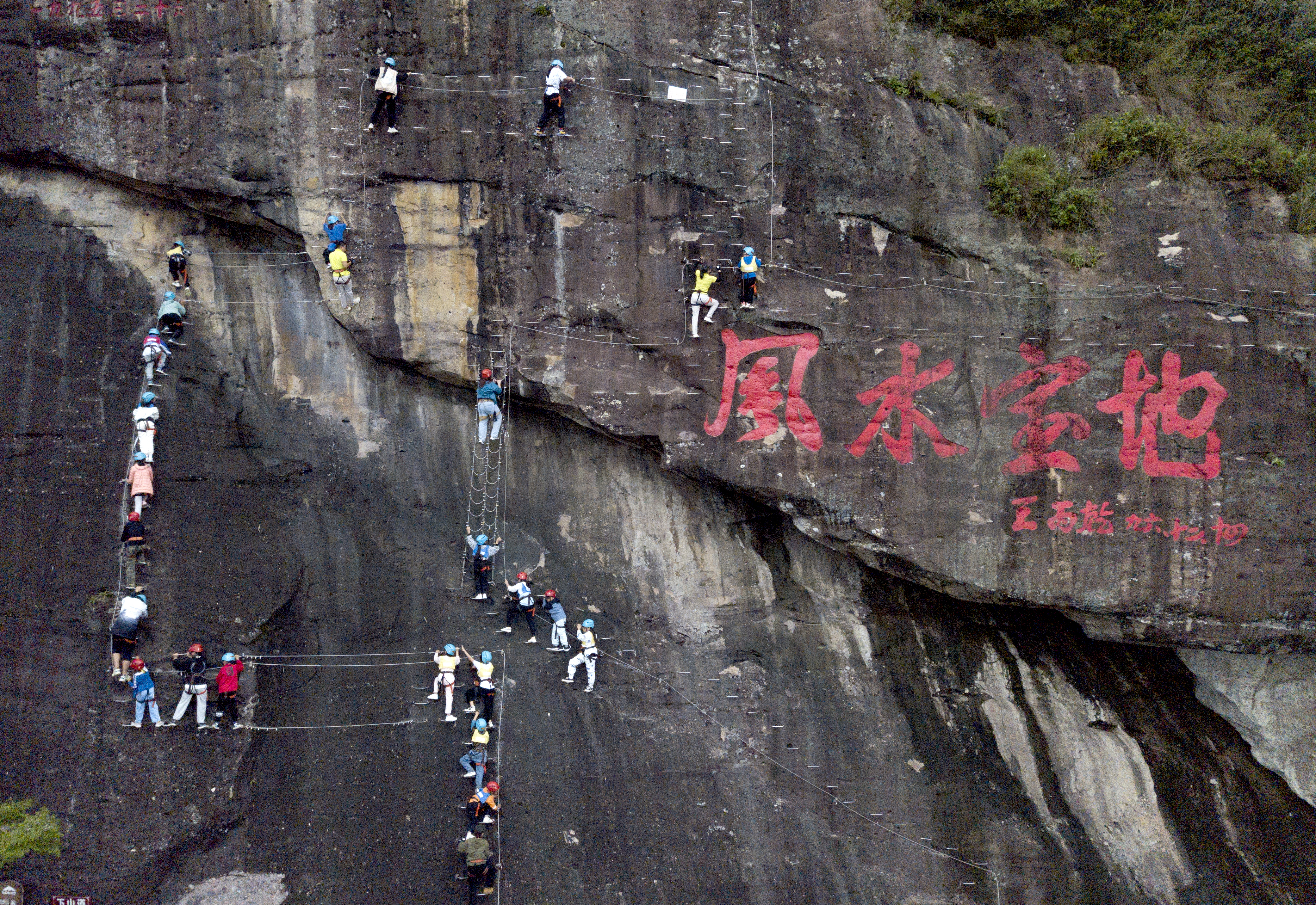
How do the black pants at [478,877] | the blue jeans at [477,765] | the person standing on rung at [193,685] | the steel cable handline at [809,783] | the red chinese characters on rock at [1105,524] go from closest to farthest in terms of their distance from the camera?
the black pants at [478,877] → the person standing on rung at [193,685] → the blue jeans at [477,765] → the steel cable handline at [809,783] → the red chinese characters on rock at [1105,524]

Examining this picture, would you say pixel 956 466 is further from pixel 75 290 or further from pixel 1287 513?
pixel 75 290

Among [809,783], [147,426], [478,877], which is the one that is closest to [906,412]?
[809,783]

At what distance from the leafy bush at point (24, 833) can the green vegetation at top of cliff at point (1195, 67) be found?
1548 cm

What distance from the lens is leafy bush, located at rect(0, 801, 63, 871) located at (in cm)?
1005

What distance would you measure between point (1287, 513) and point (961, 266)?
18.4 feet

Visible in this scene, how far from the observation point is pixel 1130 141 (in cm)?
1332

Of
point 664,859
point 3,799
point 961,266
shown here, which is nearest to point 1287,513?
point 961,266

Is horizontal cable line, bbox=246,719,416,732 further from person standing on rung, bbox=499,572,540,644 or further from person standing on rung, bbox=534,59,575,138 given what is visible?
person standing on rung, bbox=534,59,575,138

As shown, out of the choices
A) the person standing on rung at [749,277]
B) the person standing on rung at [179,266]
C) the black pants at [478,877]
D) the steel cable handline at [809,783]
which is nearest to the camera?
the black pants at [478,877]

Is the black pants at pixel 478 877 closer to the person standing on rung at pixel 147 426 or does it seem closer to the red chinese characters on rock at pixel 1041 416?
the person standing on rung at pixel 147 426

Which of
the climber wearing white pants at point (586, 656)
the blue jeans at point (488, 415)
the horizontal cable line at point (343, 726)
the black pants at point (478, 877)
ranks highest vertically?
the blue jeans at point (488, 415)

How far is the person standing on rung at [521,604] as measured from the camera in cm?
1285

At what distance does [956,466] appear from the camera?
13117 mm

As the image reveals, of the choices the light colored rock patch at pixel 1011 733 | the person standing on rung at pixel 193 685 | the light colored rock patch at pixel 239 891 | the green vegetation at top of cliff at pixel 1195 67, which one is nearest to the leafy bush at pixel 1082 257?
the green vegetation at top of cliff at pixel 1195 67
